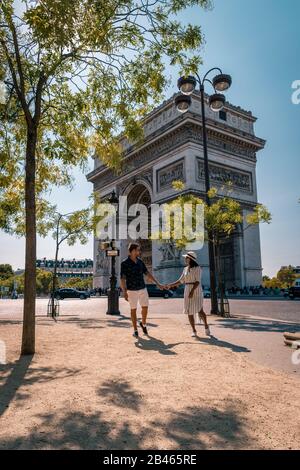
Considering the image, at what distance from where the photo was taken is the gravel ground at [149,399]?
2426 millimetres

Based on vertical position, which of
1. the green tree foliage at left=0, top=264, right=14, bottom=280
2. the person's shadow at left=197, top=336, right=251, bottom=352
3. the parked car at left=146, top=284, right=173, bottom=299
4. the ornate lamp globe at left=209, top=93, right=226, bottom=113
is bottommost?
the parked car at left=146, top=284, right=173, bottom=299

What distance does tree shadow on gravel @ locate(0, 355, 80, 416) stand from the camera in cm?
340

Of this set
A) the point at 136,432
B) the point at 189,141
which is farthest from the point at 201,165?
the point at 136,432

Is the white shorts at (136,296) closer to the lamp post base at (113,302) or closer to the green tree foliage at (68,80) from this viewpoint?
the green tree foliage at (68,80)

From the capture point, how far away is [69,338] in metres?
7.22

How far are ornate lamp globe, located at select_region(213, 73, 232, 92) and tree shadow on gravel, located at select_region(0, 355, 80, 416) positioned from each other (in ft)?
Answer: 39.8

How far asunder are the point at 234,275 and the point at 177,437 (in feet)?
121

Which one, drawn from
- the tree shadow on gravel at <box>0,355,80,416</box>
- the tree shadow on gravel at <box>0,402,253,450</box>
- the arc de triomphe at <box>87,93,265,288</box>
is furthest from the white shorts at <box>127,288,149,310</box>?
the arc de triomphe at <box>87,93,265,288</box>

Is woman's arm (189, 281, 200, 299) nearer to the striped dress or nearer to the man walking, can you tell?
the striped dress

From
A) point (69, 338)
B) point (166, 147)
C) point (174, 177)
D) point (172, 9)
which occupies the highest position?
point (166, 147)

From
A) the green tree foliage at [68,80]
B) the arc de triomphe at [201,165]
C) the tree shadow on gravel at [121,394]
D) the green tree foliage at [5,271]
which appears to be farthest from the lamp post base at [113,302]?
the green tree foliage at [5,271]

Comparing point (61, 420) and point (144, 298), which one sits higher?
point (144, 298)
